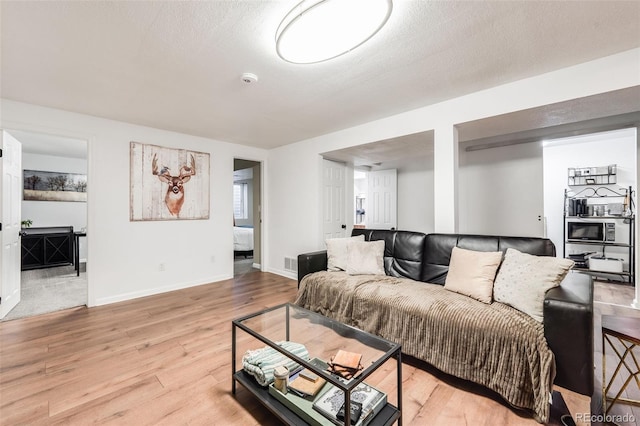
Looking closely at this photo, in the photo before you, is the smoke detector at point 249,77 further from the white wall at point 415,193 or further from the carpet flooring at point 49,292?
the white wall at point 415,193

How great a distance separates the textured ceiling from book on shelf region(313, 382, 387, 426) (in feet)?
6.93

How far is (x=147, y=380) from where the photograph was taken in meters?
1.84

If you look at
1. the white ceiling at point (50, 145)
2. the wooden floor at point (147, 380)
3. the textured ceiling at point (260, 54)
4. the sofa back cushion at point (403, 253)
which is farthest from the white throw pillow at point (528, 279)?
the white ceiling at point (50, 145)

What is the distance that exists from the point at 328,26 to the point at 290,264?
375cm

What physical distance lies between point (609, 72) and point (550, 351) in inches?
83.7

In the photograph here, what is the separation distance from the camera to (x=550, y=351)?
4.97 feet

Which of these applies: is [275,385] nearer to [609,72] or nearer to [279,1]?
[279,1]

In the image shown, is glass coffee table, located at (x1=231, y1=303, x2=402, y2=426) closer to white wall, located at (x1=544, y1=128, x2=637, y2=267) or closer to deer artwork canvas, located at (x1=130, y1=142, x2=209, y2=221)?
deer artwork canvas, located at (x1=130, y1=142, x2=209, y2=221)

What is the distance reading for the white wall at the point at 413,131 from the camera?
2.11m

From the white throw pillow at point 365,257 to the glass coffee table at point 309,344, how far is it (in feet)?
3.37

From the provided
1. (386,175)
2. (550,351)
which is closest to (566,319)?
(550,351)

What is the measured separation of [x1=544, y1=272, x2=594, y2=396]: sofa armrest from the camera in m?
1.44

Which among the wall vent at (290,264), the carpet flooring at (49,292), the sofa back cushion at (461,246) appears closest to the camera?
the sofa back cushion at (461,246)

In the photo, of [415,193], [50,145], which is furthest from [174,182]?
[415,193]
